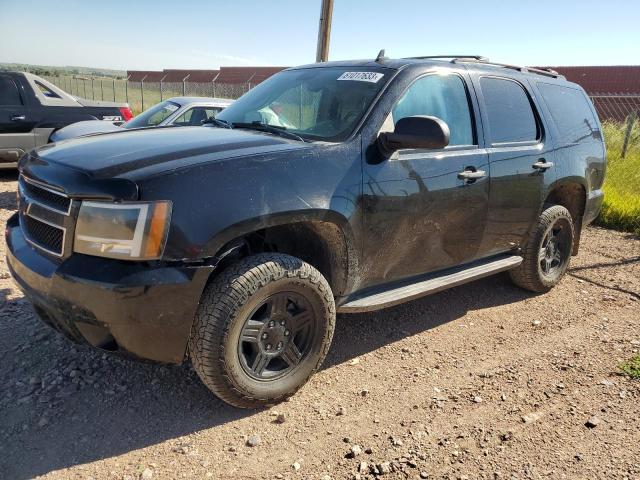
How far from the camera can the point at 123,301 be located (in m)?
2.40

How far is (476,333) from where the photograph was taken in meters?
4.10

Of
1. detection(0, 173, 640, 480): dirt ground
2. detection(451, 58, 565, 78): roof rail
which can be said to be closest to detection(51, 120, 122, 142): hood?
detection(0, 173, 640, 480): dirt ground

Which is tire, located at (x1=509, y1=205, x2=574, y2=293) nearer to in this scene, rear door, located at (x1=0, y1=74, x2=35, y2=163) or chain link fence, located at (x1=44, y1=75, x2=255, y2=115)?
rear door, located at (x1=0, y1=74, x2=35, y2=163)

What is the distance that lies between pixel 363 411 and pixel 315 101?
2031 mm

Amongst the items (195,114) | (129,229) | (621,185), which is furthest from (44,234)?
(621,185)

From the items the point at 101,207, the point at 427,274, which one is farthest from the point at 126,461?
the point at 427,274

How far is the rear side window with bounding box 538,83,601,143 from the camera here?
4648 mm

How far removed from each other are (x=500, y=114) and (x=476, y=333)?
169 centimetres

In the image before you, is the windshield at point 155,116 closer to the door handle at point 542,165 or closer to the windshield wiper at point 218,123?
the windshield wiper at point 218,123

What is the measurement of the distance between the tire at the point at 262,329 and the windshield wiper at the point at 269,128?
2.64ft

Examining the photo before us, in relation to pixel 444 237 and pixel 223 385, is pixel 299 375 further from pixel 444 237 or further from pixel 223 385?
pixel 444 237

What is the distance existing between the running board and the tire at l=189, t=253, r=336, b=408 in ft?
0.95

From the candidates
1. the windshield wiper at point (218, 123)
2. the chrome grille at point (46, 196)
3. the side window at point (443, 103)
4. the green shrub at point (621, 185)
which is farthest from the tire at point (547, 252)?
the chrome grille at point (46, 196)

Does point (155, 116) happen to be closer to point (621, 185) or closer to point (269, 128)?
point (269, 128)
